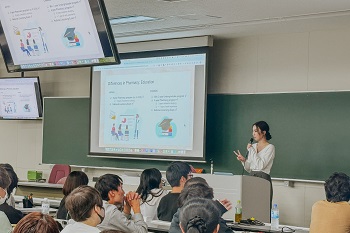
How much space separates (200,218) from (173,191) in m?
2.72

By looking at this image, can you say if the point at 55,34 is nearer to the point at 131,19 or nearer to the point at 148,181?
the point at 148,181

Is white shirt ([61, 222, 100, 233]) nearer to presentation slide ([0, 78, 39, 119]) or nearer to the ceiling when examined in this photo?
the ceiling

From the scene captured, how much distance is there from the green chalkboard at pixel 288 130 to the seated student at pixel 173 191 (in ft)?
9.85

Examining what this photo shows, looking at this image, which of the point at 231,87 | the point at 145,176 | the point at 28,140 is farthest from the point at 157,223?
the point at 28,140

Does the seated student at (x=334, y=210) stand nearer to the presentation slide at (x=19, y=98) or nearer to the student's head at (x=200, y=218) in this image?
the student's head at (x=200, y=218)

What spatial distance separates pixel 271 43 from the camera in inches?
334

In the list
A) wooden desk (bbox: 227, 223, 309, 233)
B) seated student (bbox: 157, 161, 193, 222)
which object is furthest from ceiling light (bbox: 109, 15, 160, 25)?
wooden desk (bbox: 227, 223, 309, 233)

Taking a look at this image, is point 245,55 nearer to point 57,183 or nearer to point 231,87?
point 231,87

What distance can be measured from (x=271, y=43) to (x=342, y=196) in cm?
414

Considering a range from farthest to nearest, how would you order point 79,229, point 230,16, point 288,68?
point 288,68 < point 230,16 < point 79,229

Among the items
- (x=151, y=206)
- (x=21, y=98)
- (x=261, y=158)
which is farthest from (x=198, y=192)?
(x=21, y=98)

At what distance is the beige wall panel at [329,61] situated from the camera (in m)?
7.85

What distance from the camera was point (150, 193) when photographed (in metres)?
5.59

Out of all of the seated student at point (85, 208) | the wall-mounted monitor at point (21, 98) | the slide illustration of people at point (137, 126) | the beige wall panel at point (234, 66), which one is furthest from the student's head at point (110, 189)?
the wall-mounted monitor at point (21, 98)
